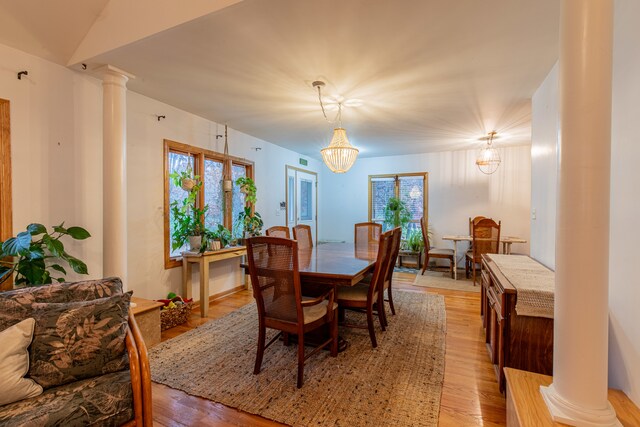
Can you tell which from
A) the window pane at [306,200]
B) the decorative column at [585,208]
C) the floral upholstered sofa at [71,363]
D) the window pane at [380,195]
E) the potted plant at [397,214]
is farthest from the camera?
the window pane at [380,195]

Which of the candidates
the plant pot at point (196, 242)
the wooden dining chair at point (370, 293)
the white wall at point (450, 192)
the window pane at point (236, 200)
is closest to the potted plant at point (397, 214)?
the white wall at point (450, 192)

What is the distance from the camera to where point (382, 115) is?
368 centimetres

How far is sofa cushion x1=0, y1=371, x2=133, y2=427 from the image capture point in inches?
45.6

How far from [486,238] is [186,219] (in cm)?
443

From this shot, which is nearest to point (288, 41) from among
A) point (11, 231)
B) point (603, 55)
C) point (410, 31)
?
point (410, 31)

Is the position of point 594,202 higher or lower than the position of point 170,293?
higher

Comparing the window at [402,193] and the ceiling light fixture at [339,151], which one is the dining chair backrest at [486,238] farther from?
the ceiling light fixture at [339,151]

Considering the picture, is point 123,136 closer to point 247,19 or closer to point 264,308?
point 247,19

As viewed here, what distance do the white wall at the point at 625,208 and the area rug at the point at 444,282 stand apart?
3029 mm

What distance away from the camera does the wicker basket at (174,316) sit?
9.57 ft

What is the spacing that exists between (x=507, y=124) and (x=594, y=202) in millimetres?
3539

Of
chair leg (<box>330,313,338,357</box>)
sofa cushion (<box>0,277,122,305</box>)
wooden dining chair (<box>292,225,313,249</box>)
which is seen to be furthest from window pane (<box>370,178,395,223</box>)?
sofa cushion (<box>0,277,122,305</box>)

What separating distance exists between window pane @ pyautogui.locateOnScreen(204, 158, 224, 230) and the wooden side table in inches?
60.4

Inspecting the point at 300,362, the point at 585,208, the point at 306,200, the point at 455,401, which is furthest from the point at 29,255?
the point at 306,200
